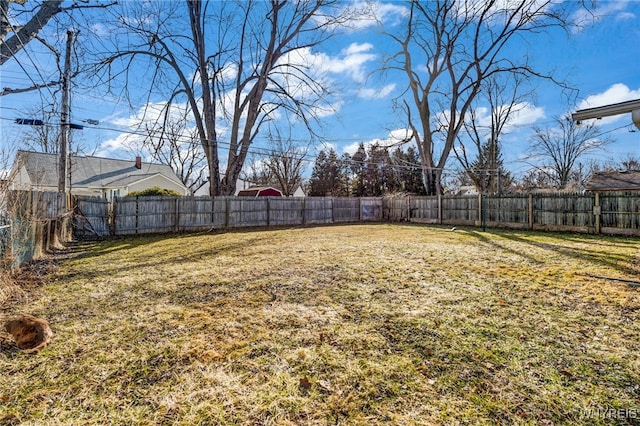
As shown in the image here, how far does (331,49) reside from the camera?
13.0m

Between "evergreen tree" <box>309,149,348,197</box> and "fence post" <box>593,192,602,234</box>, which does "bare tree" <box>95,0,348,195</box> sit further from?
"evergreen tree" <box>309,149,348,197</box>

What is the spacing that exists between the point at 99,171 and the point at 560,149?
108 feet

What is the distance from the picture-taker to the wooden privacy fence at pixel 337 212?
880cm

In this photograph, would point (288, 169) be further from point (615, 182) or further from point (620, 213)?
point (620, 213)

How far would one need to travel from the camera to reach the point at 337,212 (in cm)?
1527

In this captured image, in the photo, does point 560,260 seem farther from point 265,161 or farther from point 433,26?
point 265,161

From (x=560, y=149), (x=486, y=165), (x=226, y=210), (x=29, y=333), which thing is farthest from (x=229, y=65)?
(x=560, y=149)

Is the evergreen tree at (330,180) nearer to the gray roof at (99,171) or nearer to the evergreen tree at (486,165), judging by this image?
the evergreen tree at (486,165)

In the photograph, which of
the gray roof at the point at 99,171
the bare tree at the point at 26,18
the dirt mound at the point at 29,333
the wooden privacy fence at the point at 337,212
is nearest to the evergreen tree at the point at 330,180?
the gray roof at the point at 99,171

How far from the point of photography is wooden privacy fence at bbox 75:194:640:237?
880 centimetres

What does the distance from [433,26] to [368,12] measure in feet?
18.0

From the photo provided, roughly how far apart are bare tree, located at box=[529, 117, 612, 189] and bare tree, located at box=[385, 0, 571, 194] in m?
9.53

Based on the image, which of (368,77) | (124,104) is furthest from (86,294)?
(368,77)

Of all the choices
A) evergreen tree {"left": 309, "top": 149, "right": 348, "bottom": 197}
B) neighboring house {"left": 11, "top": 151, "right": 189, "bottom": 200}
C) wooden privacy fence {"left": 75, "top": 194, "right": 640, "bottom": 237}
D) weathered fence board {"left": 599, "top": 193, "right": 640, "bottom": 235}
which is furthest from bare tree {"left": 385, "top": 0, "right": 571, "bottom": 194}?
neighboring house {"left": 11, "top": 151, "right": 189, "bottom": 200}
